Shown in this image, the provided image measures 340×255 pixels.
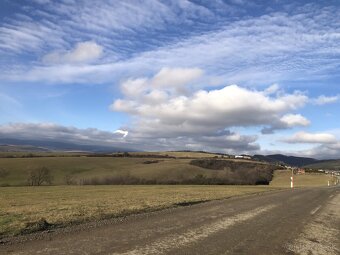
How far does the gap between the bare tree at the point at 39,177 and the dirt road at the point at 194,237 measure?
80.4m

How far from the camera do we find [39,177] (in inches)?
3698

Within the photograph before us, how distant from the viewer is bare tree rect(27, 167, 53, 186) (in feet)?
303

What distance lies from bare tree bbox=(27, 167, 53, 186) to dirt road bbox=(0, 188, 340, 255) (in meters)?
80.4

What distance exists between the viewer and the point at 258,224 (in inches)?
603

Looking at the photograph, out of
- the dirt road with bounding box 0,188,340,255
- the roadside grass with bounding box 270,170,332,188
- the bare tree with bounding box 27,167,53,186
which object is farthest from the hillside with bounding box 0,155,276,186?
the dirt road with bounding box 0,188,340,255

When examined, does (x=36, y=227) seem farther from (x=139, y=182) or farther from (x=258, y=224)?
(x=139, y=182)

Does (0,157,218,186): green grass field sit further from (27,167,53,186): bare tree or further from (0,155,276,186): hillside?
(27,167,53,186): bare tree

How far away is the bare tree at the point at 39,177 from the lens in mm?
92375

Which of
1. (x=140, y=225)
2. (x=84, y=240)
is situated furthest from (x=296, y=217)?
(x=84, y=240)

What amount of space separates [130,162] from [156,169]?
23.4 m

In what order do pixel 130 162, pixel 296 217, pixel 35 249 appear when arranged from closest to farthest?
pixel 35 249, pixel 296 217, pixel 130 162

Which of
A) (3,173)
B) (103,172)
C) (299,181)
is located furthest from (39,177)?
(299,181)

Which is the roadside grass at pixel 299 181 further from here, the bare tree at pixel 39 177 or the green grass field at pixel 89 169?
the bare tree at pixel 39 177

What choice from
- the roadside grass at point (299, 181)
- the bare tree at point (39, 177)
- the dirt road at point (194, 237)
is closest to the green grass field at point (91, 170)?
the bare tree at point (39, 177)
